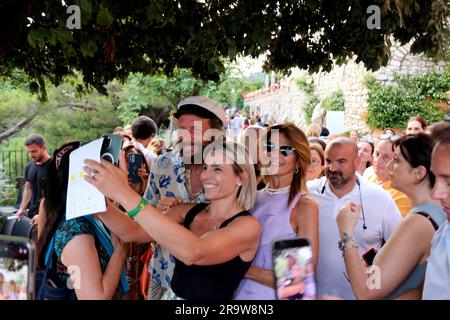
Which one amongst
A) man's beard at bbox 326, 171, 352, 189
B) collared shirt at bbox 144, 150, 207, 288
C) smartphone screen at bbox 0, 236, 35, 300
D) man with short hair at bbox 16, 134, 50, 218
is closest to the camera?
smartphone screen at bbox 0, 236, 35, 300

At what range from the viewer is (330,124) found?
1362 centimetres

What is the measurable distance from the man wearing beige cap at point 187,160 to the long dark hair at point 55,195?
2.82 feet

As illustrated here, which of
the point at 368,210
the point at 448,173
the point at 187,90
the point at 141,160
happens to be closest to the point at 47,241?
the point at 448,173

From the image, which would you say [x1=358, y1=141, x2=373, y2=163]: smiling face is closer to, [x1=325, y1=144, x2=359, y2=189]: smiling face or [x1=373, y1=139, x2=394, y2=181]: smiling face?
[x1=373, y1=139, x2=394, y2=181]: smiling face

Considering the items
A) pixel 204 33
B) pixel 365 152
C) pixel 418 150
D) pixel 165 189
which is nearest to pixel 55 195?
pixel 165 189

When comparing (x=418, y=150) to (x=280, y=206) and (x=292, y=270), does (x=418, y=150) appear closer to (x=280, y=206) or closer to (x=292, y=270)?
(x=280, y=206)

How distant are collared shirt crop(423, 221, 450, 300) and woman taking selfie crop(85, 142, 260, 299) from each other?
0.71 m

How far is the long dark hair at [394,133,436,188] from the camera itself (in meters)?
2.49

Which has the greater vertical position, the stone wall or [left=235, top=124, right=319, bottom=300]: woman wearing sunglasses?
the stone wall

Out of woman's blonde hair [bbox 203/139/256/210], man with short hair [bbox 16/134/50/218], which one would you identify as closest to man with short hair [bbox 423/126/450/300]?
woman's blonde hair [bbox 203/139/256/210]

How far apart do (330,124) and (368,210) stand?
10.7 metres

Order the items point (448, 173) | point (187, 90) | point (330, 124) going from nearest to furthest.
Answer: point (448, 173) → point (330, 124) → point (187, 90)

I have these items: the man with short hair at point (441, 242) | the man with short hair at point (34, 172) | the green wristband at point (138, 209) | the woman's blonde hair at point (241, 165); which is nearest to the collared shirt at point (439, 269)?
the man with short hair at point (441, 242)
